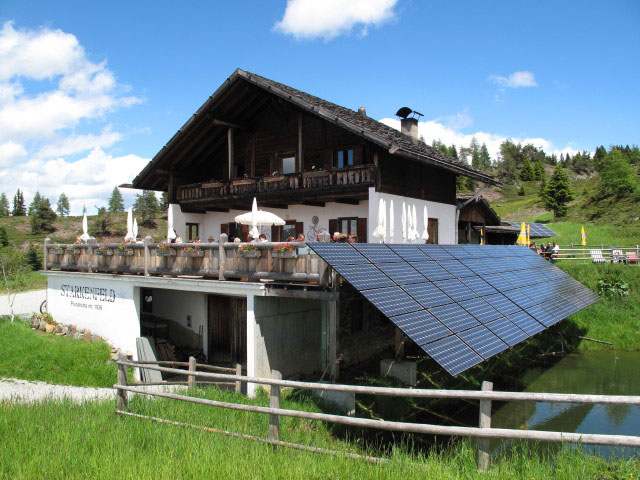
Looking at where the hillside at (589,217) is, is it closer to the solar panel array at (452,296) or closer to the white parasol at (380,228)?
the solar panel array at (452,296)

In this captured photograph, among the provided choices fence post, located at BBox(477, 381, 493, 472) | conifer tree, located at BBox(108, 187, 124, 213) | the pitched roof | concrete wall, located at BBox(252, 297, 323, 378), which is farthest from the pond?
conifer tree, located at BBox(108, 187, 124, 213)

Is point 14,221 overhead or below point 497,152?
below

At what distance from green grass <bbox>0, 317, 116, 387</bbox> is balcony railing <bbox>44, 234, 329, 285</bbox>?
2.68 metres

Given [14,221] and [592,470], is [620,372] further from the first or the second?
[14,221]

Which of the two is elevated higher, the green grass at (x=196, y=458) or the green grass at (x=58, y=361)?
the green grass at (x=196, y=458)

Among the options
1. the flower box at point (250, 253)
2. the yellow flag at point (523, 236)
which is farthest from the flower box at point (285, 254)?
the yellow flag at point (523, 236)

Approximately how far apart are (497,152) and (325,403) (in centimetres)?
12808

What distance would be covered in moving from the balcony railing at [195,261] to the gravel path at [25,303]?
4.75m

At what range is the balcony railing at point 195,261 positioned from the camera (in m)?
11.2

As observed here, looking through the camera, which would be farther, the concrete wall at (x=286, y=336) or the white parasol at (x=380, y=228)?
the white parasol at (x=380, y=228)

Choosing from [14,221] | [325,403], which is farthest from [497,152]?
[325,403]

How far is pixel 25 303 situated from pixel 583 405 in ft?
82.1

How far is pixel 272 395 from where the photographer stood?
634 centimetres

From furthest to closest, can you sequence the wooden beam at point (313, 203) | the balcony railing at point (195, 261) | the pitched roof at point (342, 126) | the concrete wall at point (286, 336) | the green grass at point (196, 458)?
the wooden beam at point (313, 203) < the pitched roof at point (342, 126) < the concrete wall at point (286, 336) < the balcony railing at point (195, 261) < the green grass at point (196, 458)
